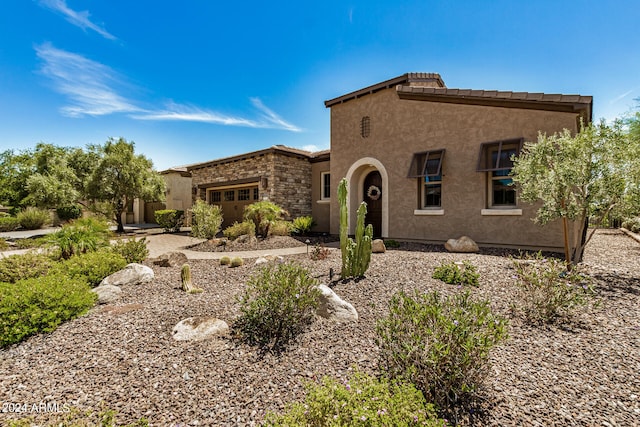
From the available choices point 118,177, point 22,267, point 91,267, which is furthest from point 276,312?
point 118,177

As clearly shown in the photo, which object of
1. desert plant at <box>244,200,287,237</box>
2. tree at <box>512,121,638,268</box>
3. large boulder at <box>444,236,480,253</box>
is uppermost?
tree at <box>512,121,638,268</box>

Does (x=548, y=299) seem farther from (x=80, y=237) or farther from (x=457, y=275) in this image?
(x=80, y=237)

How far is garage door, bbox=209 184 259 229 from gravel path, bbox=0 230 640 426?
11759mm

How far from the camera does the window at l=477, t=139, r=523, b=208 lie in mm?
8523

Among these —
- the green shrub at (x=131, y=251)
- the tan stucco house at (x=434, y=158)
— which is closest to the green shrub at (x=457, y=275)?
the tan stucco house at (x=434, y=158)

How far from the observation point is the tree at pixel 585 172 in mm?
5453

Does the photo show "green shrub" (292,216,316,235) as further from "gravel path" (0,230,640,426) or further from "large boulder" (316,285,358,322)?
"large boulder" (316,285,358,322)

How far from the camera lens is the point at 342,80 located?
483 inches

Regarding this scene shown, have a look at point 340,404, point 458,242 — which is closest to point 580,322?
point 340,404

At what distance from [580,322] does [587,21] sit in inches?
314

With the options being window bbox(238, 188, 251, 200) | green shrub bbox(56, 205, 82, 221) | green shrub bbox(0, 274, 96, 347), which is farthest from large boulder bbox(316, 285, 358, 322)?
green shrub bbox(56, 205, 82, 221)

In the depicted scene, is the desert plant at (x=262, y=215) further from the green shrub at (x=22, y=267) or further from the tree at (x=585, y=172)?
the tree at (x=585, y=172)

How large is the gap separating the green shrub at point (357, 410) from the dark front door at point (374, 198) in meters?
9.92

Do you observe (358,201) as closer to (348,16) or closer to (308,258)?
(308,258)
